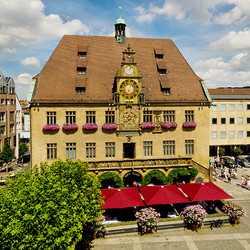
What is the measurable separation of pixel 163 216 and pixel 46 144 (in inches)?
732

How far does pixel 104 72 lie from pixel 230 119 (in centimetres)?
3856

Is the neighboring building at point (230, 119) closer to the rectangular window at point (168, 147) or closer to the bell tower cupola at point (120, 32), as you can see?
the rectangular window at point (168, 147)

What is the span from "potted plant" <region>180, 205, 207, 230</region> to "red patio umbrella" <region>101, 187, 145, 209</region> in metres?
4.72

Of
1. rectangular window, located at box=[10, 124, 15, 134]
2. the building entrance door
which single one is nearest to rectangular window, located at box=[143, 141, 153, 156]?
the building entrance door

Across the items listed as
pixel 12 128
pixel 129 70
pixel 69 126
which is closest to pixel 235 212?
pixel 129 70

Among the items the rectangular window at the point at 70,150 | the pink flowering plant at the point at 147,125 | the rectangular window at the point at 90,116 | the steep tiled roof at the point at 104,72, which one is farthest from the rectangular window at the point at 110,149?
the steep tiled roof at the point at 104,72

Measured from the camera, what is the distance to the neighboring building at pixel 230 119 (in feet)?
178

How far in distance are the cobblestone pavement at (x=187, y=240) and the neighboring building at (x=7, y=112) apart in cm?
4623

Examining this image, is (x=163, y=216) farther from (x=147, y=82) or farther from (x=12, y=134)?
(x=12, y=134)

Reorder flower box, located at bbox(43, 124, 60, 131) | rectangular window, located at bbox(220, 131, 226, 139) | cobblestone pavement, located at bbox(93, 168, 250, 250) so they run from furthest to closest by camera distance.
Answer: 1. rectangular window, located at bbox(220, 131, 226, 139)
2. flower box, located at bbox(43, 124, 60, 131)
3. cobblestone pavement, located at bbox(93, 168, 250, 250)

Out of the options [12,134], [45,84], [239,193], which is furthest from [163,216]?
[12,134]

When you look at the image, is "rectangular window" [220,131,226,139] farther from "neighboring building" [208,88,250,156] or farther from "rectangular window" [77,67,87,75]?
"rectangular window" [77,67,87,75]

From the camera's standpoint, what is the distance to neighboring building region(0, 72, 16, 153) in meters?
54.4

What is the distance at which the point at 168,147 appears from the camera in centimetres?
3284
